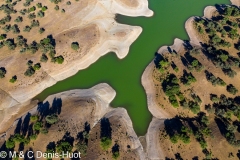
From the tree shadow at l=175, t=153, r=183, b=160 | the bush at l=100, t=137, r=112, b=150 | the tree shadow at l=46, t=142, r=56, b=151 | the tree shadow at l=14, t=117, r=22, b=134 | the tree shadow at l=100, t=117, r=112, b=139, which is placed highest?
the tree shadow at l=175, t=153, r=183, b=160

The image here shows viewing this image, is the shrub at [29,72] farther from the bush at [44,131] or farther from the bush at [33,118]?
the bush at [44,131]

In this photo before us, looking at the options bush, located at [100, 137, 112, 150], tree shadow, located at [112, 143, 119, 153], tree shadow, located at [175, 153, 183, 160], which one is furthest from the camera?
tree shadow, located at [112, 143, 119, 153]

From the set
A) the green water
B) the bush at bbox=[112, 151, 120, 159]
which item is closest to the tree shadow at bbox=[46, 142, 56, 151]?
the bush at bbox=[112, 151, 120, 159]

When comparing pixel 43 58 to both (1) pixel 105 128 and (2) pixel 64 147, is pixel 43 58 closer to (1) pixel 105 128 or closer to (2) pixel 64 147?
(1) pixel 105 128

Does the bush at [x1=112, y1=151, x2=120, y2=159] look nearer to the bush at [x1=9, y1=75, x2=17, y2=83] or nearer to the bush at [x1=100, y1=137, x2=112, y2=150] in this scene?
the bush at [x1=100, y1=137, x2=112, y2=150]

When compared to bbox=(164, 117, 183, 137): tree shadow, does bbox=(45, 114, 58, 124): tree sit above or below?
below

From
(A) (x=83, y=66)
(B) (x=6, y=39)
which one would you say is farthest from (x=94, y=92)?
(B) (x=6, y=39)
